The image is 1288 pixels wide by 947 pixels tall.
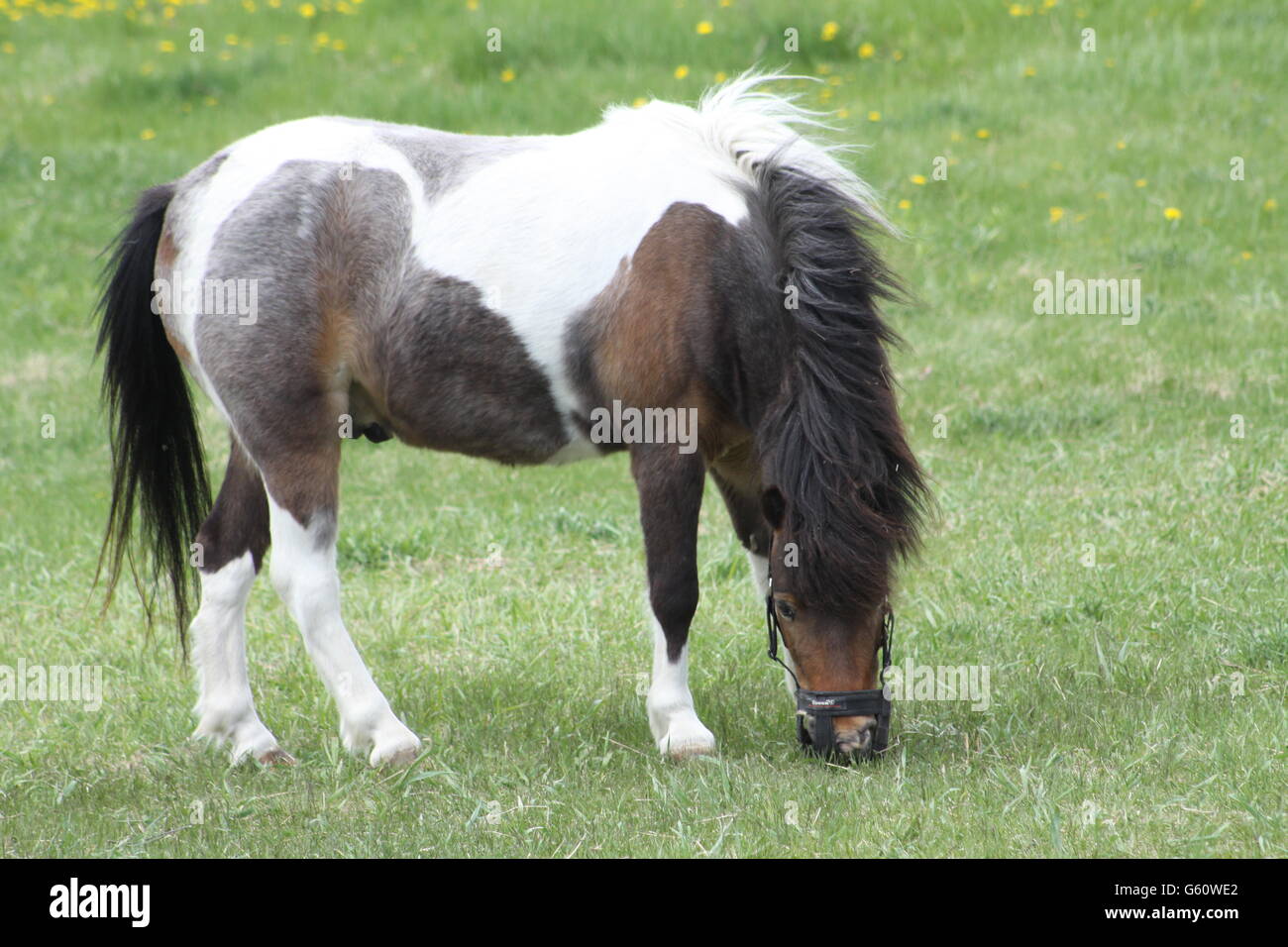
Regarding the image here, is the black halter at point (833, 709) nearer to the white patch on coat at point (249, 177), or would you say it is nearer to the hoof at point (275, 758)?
the hoof at point (275, 758)

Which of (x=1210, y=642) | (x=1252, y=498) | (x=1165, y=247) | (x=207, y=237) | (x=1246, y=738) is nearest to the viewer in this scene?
(x=1246, y=738)

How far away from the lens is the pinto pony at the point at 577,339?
4.41 meters

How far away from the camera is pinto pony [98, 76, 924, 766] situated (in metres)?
4.41

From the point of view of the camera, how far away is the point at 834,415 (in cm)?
437

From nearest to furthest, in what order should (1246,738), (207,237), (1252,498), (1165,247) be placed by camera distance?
(1246,738)
(207,237)
(1252,498)
(1165,247)

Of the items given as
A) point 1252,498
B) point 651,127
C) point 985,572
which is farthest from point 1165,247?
point 651,127

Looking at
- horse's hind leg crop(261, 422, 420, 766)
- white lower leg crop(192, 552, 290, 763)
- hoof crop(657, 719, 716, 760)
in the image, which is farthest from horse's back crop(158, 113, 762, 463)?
hoof crop(657, 719, 716, 760)

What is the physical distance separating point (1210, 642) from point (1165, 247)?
5.56 metres

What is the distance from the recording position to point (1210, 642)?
5.21 metres

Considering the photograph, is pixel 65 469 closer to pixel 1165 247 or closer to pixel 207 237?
pixel 207 237

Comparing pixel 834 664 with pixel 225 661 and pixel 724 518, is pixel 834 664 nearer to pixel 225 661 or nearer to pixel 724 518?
pixel 225 661

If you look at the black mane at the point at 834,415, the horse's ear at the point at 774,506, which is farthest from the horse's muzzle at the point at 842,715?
the horse's ear at the point at 774,506

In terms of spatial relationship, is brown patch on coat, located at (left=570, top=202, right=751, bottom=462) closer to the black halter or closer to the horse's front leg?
the horse's front leg

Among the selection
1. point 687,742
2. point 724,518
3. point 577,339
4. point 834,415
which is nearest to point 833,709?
point 687,742
